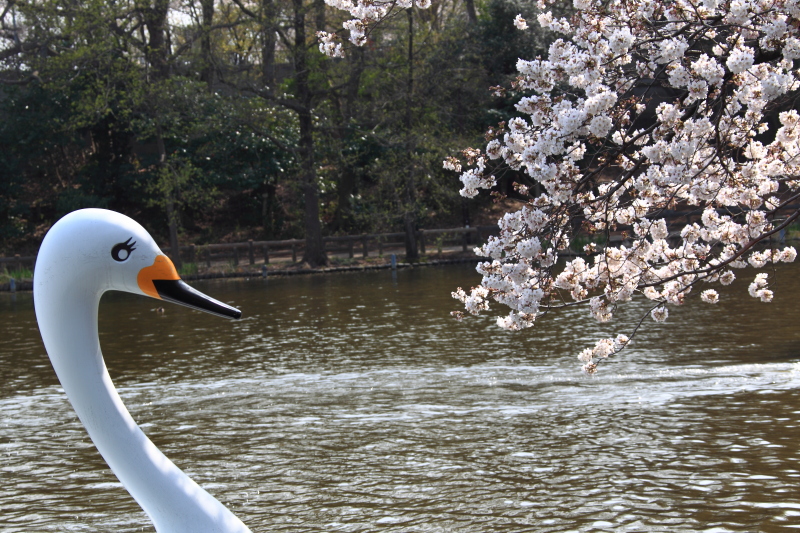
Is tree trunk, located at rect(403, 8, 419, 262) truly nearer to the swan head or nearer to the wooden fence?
the wooden fence

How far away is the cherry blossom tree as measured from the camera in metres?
5.26

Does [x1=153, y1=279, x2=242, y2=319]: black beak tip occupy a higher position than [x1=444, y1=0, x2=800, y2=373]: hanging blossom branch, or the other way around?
[x1=444, y1=0, x2=800, y2=373]: hanging blossom branch

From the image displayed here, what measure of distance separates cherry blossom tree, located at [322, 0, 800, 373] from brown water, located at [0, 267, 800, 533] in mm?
1255

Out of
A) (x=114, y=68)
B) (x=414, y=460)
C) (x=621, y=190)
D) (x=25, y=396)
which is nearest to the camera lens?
(x=621, y=190)

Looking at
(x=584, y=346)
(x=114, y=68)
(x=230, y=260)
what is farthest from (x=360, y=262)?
(x=584, y=346)

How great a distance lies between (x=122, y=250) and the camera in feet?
13.3

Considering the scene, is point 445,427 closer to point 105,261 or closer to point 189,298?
point 189,298

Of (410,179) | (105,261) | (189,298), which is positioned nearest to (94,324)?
(105,261)

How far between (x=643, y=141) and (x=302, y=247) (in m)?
27.7

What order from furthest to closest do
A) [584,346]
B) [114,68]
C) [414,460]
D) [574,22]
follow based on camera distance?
[114,68]
[584,346]
[414,460]
[574,22]

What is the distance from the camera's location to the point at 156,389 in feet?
37.0

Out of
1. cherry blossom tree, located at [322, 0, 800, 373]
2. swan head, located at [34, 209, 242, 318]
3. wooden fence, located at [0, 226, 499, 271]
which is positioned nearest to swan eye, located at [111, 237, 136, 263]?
swan head, located at [34, 209, 242, 318]

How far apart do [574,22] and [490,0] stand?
2854 cm

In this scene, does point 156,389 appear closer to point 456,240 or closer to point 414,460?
point 414,460
